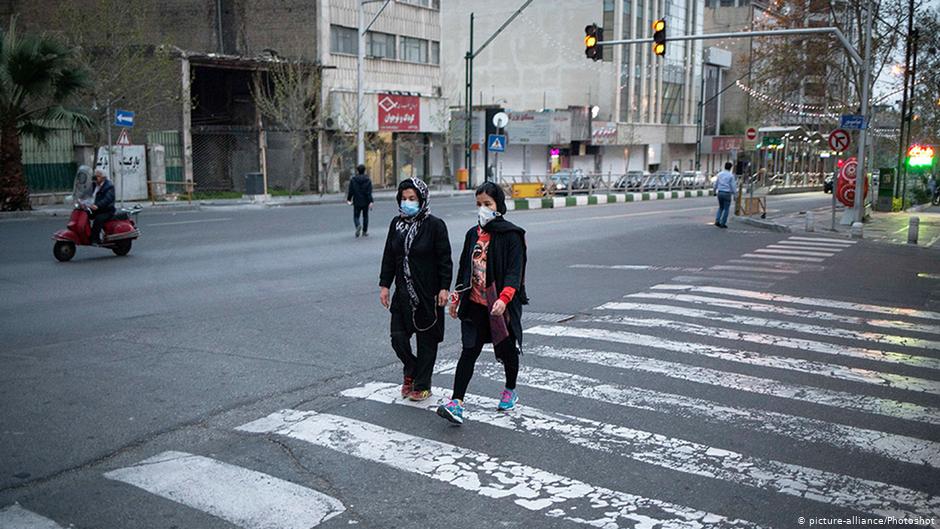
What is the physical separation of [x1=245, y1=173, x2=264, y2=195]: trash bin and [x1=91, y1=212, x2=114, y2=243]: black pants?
20477mm

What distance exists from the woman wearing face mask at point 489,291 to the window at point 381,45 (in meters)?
43.2

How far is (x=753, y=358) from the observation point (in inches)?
336

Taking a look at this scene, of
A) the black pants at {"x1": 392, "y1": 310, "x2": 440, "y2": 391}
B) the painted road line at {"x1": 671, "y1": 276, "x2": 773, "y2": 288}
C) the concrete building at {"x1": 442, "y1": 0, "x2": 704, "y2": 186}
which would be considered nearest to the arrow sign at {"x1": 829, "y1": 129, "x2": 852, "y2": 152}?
the painted road line at {"x1": 671, "y1": 276, "x2": 773, "y2": 288}

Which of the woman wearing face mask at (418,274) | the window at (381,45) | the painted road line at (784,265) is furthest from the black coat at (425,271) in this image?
the window at (381,45)

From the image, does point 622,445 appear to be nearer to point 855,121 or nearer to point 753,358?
point 753,358

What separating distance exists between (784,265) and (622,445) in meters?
11.1

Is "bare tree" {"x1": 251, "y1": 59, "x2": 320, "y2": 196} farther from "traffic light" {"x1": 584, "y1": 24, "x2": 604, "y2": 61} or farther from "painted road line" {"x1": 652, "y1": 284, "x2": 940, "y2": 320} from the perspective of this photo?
"painted road line" {"x1": 652, "y1": 284, "x2": 940, "y2": 320}

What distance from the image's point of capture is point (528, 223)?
26.1 m

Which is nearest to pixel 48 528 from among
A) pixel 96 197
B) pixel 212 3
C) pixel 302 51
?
pixel 96 197

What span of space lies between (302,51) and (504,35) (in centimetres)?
2933

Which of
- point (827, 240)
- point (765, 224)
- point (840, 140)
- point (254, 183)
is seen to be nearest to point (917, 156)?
point (840, 140)

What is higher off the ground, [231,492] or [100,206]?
[100,206]

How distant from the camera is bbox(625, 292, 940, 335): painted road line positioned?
34.0 feet

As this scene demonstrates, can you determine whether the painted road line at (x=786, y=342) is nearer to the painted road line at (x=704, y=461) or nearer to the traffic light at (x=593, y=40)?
the painted road line at (x=704, y=461)
